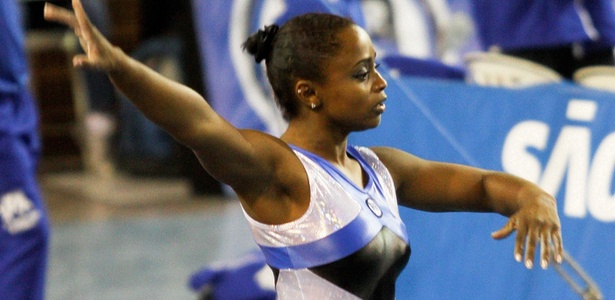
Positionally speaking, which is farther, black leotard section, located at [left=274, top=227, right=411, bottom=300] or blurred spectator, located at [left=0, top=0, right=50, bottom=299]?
blurred spectator, located at [left=0, top=0, right=50, bottom=299]

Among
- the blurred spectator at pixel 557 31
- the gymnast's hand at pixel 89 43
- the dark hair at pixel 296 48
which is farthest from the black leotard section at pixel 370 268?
the blurred spectator at pixel 557 31

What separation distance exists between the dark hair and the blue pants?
163 cm

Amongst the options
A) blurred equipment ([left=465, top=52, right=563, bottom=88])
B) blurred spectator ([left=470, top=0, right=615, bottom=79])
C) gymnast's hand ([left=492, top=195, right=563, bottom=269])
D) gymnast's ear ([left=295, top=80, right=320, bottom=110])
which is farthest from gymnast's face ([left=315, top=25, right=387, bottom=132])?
blurred spectator ([left=470, top=0, right=615, bottom=79])

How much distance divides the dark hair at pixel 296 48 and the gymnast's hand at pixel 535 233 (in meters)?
0.55

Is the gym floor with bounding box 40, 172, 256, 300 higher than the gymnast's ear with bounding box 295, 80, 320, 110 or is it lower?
lower

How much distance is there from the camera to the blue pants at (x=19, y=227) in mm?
4043

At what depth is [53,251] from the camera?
708 cm

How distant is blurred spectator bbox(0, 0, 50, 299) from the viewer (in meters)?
4.05

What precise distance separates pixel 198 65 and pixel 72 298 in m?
3.06

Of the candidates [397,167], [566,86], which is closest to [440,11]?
[566,86]

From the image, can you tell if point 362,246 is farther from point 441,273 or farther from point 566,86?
point 566,86

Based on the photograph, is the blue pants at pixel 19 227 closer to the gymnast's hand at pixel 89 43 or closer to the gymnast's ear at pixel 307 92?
the gymnast's ear at pixel 307 92

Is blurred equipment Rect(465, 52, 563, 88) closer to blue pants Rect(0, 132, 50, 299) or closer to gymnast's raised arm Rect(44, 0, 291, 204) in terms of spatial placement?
blue pants Rect(0, 132, 50, 299)

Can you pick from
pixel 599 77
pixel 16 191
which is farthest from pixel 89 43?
pixel 599 77
